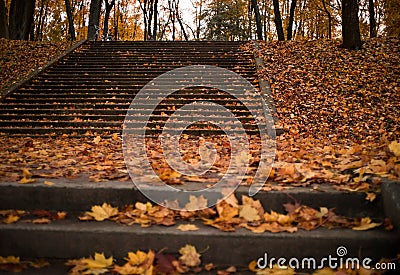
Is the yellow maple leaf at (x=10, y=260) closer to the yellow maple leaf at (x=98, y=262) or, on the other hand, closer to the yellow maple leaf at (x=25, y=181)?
the yellow maple leaf at (x=98, y=262)

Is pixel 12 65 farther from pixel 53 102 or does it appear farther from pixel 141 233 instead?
pixel 141 233

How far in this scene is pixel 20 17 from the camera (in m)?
17.4

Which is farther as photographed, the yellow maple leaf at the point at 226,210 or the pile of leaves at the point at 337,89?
the pile of leaves at the point at 337,89

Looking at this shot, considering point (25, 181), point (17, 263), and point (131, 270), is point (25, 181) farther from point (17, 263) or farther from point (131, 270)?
point (131, 270)

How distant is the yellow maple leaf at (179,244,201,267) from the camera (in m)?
2.20

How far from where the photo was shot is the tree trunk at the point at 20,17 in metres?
17.0

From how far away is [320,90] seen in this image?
9844 millimetres

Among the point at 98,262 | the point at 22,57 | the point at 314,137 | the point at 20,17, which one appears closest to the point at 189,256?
the point at 98,262

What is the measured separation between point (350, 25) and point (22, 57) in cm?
1209

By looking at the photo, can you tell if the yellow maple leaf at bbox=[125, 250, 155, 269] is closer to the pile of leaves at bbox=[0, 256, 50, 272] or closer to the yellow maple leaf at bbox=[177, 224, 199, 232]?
the yellow maple leaf at bbox=[177, 224, 199, 232]

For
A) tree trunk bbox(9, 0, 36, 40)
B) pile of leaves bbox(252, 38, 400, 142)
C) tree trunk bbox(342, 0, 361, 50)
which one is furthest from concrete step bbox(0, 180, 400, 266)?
tree trunk bbox(9, 0, 36, 40)

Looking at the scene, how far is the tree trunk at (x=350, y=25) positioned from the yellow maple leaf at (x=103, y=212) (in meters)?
11.7

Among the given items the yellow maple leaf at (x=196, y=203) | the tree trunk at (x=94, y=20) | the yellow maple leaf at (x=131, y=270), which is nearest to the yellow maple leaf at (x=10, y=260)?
the yellow maple leaf at (x=131, y=270)

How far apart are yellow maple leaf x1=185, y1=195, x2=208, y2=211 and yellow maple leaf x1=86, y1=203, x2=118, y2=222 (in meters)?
0.54
